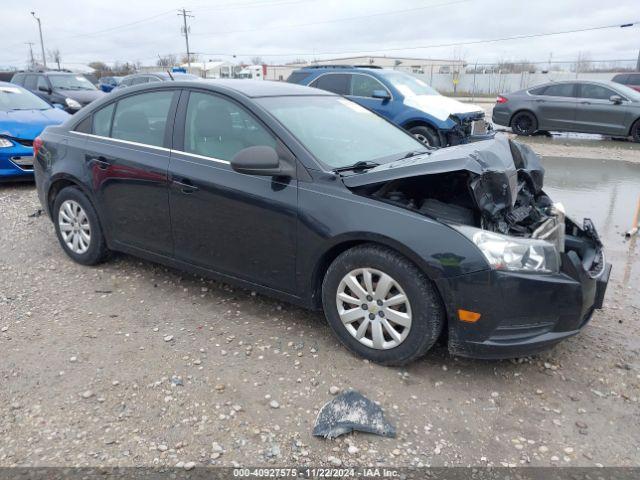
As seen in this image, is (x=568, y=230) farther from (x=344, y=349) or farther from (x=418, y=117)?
(x=418, y=117)

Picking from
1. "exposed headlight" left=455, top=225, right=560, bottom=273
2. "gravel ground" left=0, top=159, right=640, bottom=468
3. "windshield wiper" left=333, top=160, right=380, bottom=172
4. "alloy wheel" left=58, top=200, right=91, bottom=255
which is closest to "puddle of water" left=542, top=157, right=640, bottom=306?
"gravel ground" left=0, top=159, right=640, bottom=468

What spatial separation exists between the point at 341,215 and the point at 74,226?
2789mm

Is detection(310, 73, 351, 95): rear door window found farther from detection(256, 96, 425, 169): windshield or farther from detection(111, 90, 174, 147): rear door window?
detection(111, 90, 174, 147): rear door window

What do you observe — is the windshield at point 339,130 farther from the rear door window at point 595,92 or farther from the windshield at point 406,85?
the rear door window at point 595,92

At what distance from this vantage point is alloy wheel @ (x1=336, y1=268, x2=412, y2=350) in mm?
2998

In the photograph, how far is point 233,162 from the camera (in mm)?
3221

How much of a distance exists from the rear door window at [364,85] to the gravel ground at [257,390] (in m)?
7.17

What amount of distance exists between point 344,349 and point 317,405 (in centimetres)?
59

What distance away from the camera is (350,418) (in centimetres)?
268

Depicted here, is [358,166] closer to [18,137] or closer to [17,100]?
[18,137]

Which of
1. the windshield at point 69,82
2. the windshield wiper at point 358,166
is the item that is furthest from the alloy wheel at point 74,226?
the windshield at point 69,82

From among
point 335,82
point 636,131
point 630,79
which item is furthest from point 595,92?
point 630,79

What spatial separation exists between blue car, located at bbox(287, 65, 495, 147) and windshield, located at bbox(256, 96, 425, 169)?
485cm

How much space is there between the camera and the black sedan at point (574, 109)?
12609 mm
